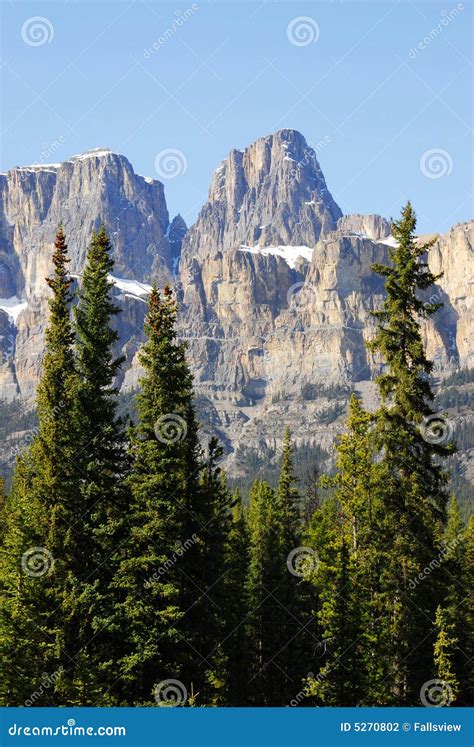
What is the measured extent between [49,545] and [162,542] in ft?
12.1

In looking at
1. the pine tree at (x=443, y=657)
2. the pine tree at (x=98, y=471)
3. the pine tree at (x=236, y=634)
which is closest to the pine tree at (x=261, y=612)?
the pine tree at (x=236, y=634)

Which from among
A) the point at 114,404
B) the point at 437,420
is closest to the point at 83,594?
the point at 114,404

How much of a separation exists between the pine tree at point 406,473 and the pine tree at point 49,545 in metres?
10.5

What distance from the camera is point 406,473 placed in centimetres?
3105

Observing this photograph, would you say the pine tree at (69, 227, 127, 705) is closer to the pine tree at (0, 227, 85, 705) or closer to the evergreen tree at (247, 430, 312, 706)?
the pine tree at (0, 227, 85, 705)

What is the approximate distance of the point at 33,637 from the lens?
29844mm

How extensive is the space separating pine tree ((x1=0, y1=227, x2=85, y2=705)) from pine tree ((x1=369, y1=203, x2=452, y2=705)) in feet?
34.3

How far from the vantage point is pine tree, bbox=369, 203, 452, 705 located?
3088cm

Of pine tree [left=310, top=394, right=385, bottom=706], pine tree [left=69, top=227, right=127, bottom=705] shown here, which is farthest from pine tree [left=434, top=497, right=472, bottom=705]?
pine tree [left=69, top=227, right=127, bottom=705]

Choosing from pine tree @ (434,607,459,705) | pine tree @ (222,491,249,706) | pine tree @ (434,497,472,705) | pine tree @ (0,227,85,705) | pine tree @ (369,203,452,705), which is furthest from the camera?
pine tree @ (222,491,249,706)

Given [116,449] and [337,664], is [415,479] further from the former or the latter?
[116,449]

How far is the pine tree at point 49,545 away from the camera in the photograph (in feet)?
96.4

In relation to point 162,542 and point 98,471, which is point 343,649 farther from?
point 98,471

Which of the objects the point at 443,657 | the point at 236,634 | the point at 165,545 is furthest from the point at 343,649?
the point at 236,634
